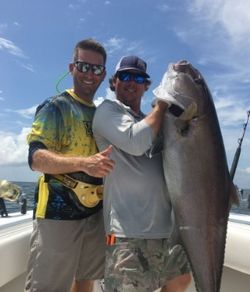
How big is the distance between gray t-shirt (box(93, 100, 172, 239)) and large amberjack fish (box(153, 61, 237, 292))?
111 mm

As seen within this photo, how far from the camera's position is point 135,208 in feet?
9.70

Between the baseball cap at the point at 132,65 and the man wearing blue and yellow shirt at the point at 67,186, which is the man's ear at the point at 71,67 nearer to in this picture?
the man wearing blue and yellow shirt at the point at 67,186

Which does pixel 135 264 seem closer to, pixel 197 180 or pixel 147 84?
pixel 197 180

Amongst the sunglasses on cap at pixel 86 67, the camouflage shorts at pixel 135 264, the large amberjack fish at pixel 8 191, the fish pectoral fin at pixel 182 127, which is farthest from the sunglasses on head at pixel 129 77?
the large amberjack fish at pixel 8 191

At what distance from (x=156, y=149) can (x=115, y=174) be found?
34 cm

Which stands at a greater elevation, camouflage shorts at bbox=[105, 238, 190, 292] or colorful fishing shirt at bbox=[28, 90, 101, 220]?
colorful fishing shirt at bbox=[28, 90, 101, 220]

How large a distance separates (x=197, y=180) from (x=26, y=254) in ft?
5.40

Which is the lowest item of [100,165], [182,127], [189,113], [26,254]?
[26,254]

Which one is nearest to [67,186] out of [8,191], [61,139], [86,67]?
[61,139]

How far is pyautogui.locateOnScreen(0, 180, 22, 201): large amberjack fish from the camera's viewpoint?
494 cm

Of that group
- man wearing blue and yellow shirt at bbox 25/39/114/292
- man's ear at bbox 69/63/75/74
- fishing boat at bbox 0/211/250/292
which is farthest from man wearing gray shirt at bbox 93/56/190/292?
fishing boat at bbox 0/211/250/292

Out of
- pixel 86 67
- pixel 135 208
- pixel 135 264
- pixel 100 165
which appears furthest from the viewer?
pixel 86 67

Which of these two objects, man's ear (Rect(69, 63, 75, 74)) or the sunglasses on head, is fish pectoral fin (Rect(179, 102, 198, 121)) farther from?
man's ear (Rect(69, 63, 75, 74))

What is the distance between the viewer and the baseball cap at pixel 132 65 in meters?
3.25
